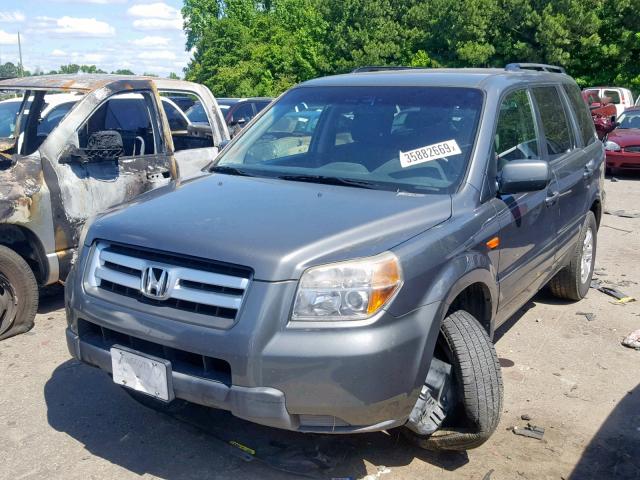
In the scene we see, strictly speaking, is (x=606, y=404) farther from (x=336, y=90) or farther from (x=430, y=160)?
(x=336, y=90)

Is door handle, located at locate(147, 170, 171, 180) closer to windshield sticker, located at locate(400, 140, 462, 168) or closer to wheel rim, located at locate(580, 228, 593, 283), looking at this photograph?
windshield sticker, located at locate(400, 140, 462, 168)

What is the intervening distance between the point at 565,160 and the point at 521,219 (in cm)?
121

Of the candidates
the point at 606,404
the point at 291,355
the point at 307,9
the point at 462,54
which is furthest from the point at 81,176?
the point at 307,9

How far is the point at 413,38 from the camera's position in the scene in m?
35.9

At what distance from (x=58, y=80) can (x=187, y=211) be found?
125 inches

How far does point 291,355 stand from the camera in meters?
2.85

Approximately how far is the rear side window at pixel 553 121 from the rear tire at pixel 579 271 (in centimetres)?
87

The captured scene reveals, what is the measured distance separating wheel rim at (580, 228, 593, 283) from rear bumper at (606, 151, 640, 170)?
8.94 meters

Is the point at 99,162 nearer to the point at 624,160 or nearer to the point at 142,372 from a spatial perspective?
the point at 142,372

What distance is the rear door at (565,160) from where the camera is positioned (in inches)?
195

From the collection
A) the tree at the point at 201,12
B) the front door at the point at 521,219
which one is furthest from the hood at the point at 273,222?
the tree at the point at 201,12

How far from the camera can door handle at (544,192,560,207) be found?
15.2ft

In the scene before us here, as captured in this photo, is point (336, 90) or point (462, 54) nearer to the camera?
point (336, 90)

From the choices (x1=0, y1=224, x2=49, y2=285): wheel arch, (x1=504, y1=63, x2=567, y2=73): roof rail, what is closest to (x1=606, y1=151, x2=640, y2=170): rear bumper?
(x1=504, y1=63, x2=567, y2=73): roof rail
